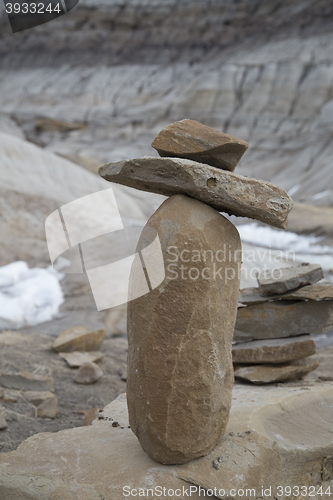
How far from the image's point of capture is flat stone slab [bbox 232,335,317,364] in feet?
14.8

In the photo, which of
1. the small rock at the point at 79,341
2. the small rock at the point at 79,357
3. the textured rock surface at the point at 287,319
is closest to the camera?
the textured rock surface at the point at 287,319

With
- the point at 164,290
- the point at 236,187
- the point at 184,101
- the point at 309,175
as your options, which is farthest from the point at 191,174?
the point at 184,101

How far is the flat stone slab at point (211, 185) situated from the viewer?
8.82 feet

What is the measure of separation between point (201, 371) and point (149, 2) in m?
31.4

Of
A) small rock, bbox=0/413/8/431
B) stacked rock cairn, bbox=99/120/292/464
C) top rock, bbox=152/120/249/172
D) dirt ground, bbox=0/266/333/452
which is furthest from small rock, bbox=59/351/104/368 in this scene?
top rock, bbox=152/120/249/172

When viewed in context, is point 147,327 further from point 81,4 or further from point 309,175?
point 81,4

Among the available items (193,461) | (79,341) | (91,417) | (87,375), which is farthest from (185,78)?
(193,461)

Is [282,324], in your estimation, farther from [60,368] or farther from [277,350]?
[60,368]

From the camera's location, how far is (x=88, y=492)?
250 centimetres

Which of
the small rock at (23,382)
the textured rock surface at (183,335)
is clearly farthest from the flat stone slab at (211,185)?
the small rock at (23,382)

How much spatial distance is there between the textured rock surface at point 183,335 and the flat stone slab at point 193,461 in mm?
180

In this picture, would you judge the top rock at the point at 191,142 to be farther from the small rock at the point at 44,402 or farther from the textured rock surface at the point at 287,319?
the small rock at the point at 44,402

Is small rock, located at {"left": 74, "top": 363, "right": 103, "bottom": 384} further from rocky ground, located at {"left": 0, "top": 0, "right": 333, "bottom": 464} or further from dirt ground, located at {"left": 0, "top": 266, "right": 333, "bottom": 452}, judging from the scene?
rocky ground, located at {"left": 0, "top": 0, "right": 333, "bottom": 464}

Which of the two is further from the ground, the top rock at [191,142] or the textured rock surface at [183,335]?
the top rock at [191,142]
